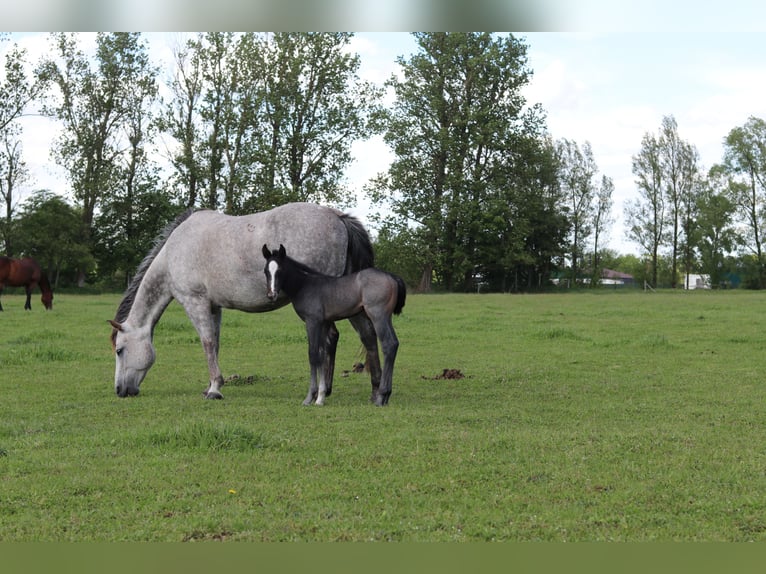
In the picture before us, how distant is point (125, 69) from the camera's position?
4147 centimetres

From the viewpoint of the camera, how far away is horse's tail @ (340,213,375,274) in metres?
9.32

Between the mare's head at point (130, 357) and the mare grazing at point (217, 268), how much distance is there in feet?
0.04

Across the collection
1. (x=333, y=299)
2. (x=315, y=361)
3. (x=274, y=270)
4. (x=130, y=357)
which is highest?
(x=274, y=270)

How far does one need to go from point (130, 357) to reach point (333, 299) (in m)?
2.84

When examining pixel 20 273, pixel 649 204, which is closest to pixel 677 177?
pixel 649 204

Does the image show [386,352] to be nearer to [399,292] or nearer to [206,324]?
[399,292]

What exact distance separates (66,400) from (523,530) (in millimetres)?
6471

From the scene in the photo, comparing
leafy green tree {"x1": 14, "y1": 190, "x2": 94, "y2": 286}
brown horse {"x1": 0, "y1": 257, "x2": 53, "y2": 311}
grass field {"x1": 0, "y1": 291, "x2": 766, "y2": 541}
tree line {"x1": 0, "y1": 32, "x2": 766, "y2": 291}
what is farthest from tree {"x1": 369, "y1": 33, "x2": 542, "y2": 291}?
grass field {"x1": 0, "y1": 291, "x2": 766, "y2": 541}

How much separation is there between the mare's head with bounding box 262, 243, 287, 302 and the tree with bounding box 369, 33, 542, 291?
33917mm

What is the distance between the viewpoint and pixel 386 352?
8273 millimetres

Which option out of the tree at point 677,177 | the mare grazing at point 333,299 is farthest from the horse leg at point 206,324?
the tree at point 677,177

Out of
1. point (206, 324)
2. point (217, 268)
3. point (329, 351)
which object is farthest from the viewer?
point (206, 324)

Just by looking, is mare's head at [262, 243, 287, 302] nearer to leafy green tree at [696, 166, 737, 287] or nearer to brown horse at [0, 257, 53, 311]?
brown horse at [0, 257, 53, 311]

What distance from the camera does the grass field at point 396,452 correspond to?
418 cm
